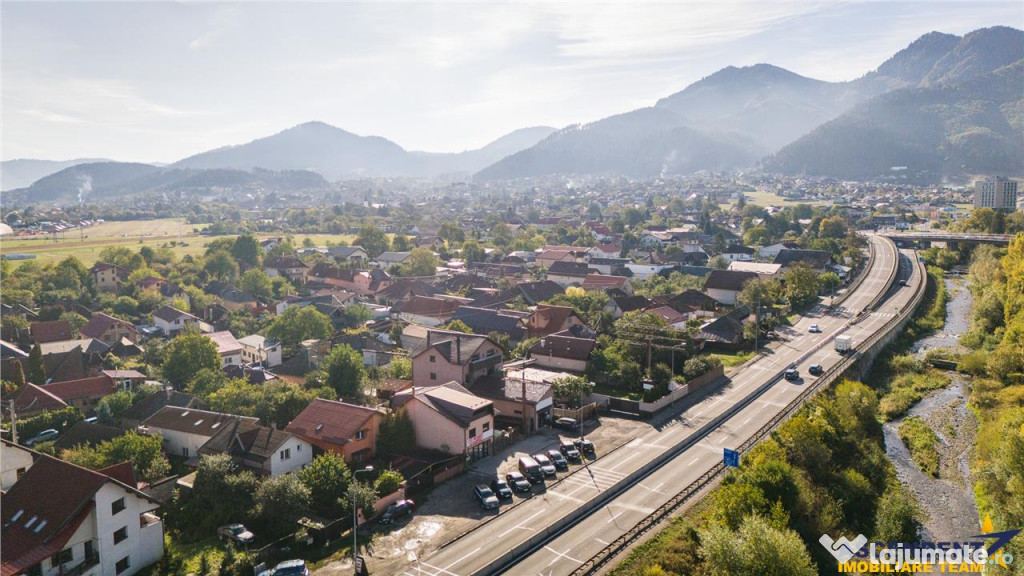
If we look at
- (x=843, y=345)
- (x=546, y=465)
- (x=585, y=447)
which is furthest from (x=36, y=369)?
(x=843, y=345)

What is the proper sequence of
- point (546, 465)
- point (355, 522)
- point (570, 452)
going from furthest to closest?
point (570, 452) < point (546, 465) < point (355, 522)

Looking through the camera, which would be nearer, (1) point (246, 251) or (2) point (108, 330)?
(2) point (108, 330)

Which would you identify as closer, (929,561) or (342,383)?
(929,561)

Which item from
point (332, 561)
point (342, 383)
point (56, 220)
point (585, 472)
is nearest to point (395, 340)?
point (342, 383)

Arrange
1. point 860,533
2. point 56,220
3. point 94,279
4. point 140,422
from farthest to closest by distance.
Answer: point 56,220 → point 94,279 → point 140,422 → point 860,533

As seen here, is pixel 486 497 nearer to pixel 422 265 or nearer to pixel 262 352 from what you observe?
pixel 262 352

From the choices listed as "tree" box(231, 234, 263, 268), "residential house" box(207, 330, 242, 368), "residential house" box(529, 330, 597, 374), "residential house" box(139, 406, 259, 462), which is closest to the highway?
"residential house" box(529, 330, 597, 374)

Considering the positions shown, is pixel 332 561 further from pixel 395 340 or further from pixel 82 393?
pixel 395 340
